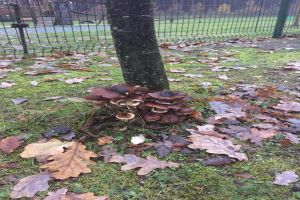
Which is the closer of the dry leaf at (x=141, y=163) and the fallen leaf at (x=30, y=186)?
the fallen leaf at (x=30, y=186)

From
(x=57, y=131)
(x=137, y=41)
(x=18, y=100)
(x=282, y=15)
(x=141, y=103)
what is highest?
(x=137, y=41)

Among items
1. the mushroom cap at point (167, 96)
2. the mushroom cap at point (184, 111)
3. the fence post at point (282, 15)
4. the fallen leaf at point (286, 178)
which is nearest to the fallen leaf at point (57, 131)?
the mushroom cap at point (167, 96)

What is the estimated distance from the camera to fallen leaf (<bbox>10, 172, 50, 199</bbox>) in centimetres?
148

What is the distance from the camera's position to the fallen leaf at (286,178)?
62.6 inches

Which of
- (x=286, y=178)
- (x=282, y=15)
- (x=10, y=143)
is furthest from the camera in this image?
(x=282, y=15)

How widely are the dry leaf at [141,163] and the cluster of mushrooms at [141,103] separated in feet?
0.98

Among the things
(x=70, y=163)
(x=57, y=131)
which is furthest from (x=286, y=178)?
(x=57, y=131)

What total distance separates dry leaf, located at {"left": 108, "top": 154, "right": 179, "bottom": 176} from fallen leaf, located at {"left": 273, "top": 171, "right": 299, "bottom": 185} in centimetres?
48

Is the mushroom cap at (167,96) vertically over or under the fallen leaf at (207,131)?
over

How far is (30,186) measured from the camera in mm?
1537

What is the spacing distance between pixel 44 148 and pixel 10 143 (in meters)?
0.25

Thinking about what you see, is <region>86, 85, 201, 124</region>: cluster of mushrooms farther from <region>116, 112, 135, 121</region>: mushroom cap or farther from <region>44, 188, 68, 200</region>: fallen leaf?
<region>44, 188, 68, 200</region>: fallen leaf

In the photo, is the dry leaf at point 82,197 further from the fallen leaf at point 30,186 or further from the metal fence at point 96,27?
the metal fence at point 96,27

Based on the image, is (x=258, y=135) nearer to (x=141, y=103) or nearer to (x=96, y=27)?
(x=141, y=103)
